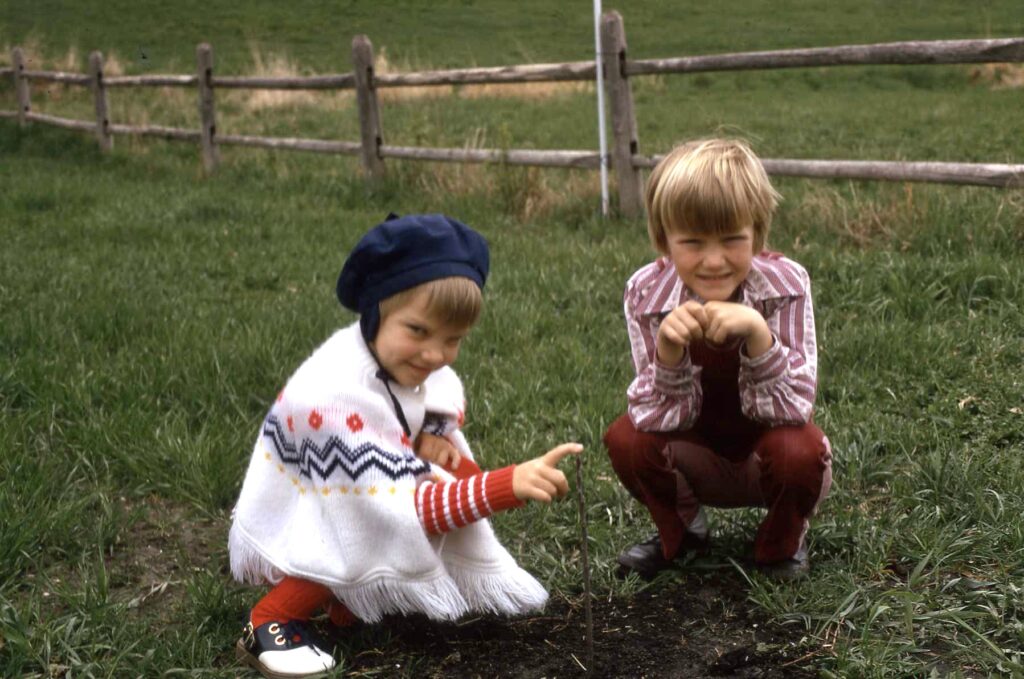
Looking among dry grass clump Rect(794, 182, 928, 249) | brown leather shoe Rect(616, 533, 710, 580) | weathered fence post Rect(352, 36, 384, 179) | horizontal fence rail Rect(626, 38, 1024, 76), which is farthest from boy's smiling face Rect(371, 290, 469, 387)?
weathered fence post Rect(352, 36, 384, 179)

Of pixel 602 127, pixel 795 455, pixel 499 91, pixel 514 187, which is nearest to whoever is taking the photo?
pixel 795 455

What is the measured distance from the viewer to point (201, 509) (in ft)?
11.1

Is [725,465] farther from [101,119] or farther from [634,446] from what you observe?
[101,119]

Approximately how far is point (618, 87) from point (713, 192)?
221 inches

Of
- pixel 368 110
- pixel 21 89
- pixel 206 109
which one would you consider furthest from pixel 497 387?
pixel 21 89

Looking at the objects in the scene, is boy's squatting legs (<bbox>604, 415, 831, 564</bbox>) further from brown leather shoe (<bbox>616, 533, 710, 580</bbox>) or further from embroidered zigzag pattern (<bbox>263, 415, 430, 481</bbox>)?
embroidered zigzag pattern (<bbox>263, 415, 430, 481</bbox>)

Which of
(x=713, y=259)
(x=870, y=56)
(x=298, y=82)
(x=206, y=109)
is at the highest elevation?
(x=870, y=56)

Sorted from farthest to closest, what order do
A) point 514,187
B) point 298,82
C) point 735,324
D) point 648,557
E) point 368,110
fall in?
1. point 298,82
2. point 368,110
3. point 514,187
4. point 648,557
5. point 735,324

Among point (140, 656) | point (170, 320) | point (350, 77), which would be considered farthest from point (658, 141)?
point (140, 656)

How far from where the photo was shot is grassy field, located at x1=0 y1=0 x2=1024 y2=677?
8.74 feet

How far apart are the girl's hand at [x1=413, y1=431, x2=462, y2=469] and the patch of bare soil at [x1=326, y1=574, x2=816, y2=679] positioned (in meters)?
0.36

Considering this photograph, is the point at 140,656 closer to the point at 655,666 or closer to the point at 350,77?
the point at 655,666

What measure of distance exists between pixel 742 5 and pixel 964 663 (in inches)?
814

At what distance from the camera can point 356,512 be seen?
2.48 m
